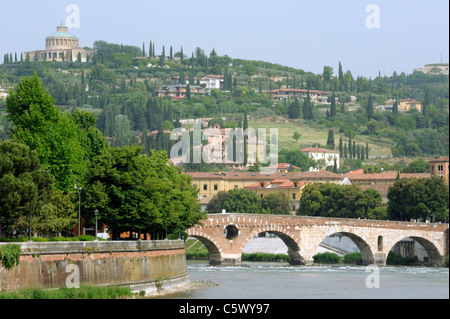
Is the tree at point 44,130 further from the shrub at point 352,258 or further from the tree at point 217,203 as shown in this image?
the tree at point 217,203

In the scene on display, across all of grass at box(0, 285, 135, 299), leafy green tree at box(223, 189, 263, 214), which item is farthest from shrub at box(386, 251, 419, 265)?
grass at box(0, 285, 135, 299)

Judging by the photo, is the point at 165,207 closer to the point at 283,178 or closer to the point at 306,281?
→ the point at 306,281

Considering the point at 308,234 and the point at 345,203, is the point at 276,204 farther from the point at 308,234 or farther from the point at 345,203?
the point at 308,234

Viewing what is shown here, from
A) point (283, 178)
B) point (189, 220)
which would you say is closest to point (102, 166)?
point (189, 220)

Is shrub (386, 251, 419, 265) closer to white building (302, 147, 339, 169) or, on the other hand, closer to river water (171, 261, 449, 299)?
river water (171, 261, 449, 299)

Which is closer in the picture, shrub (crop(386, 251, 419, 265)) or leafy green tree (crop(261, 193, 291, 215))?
shrub (crop(386, 251, 419, 265))

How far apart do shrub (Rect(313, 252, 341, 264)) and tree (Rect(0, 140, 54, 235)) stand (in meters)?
44.2

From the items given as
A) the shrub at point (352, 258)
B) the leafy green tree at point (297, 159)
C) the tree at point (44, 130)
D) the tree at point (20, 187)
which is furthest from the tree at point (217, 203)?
the tree at point (20, 187)

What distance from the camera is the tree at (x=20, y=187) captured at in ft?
143

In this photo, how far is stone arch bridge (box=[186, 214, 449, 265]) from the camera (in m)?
85.4

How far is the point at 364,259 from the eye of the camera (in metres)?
90.4

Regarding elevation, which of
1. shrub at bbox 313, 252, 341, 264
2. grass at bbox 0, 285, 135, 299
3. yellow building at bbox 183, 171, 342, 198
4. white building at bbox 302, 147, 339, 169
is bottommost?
shrub at bbox 313, 252, 341, 264

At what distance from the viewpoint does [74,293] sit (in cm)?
3941

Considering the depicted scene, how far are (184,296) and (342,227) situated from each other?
40905 millimetres
